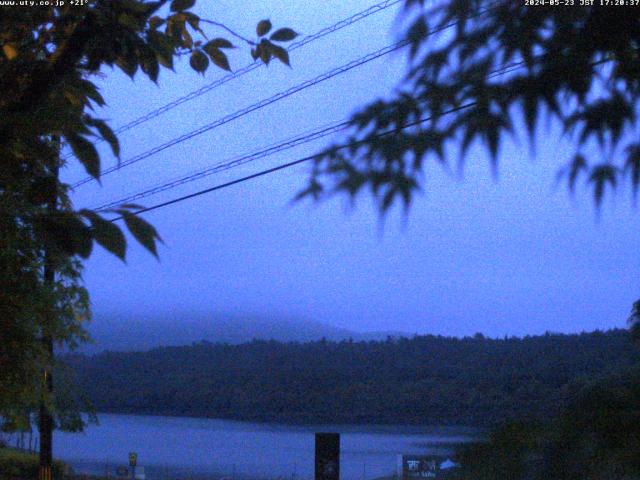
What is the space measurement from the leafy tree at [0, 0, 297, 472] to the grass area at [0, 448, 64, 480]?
38.2 ft

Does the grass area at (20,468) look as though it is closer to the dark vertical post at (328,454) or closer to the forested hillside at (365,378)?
the forested hillside at (365,378)

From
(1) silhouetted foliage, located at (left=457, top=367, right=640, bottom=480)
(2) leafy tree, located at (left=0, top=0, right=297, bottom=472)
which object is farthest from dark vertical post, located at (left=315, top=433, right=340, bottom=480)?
(1) silhouetted foliage, located at (left=457, top=367, right=640, bottom=480)

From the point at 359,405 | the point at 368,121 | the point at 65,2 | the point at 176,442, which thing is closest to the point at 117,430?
the point at 176,442

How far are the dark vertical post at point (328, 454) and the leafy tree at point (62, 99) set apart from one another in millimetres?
5472

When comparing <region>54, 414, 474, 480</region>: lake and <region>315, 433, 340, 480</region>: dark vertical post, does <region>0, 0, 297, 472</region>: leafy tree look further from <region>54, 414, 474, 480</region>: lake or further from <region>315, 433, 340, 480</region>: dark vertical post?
<region>54, 414, 474, 480</region>: lake

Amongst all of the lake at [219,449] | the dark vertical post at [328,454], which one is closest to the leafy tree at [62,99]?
the dark vertical post at [328,454]

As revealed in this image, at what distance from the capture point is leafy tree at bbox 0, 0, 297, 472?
2445 mm

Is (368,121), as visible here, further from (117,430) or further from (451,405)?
(117,430)

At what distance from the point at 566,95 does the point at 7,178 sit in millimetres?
2184

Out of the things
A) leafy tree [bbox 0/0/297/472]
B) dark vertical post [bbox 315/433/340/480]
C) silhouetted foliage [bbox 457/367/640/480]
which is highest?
leafy tree [bbox 0/0/297/472]

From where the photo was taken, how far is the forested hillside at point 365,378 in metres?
2.69

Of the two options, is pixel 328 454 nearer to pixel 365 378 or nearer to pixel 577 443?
pixel 365 378

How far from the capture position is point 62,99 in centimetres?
372

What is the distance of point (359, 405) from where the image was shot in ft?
32.1
